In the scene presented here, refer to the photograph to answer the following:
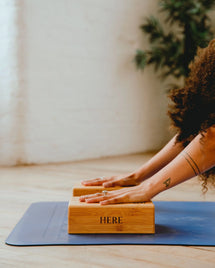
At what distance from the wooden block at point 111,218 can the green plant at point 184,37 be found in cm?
254

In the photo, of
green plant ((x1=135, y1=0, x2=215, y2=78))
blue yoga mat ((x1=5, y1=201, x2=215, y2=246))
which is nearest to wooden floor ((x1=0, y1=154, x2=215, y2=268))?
blue yoga mat ((x1=5, y1=201, x2=215, y2=246))

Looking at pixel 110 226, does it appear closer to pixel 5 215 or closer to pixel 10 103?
pixel 5 215

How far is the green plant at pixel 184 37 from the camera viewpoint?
3.61m

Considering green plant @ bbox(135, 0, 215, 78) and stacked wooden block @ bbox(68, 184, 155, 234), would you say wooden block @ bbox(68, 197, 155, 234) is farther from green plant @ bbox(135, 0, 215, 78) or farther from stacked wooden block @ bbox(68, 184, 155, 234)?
green plant @ bbox(135, 0, 215, 78)

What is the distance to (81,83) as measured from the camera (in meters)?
3.37

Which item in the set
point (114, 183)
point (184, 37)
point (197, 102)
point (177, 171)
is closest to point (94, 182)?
point (114, 183)

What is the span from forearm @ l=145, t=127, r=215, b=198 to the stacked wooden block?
0.10m

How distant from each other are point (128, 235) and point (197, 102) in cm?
54

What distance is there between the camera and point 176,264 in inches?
39.3

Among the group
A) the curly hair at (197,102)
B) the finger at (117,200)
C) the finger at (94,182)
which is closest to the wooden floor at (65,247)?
the finger at (117,200)

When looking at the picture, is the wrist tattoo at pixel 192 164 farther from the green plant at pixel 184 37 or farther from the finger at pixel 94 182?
the green plant at pixel 184 37

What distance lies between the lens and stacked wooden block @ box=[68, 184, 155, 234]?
123 centimetres

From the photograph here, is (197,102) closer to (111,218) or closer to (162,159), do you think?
(162,159)

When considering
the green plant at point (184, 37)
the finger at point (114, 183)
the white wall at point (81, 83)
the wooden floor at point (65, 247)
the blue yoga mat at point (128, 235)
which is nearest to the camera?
the wooden floor at point (65, 247)
